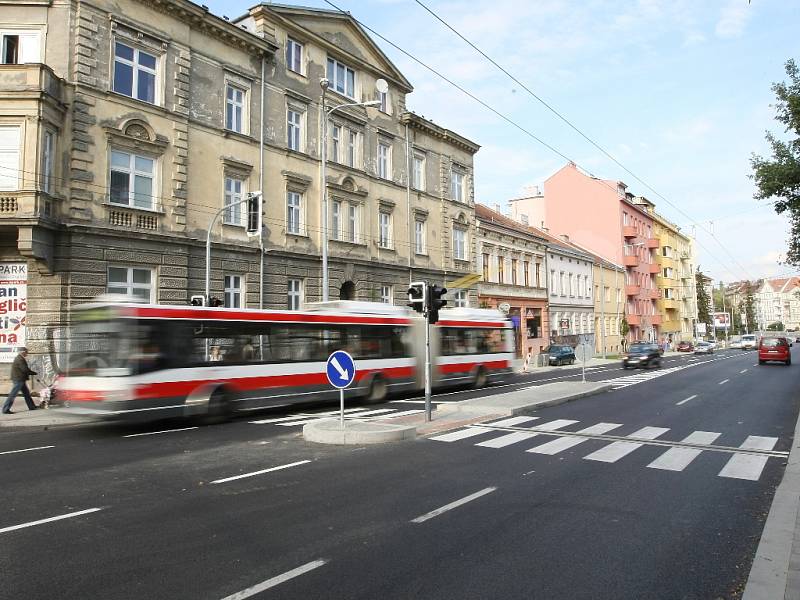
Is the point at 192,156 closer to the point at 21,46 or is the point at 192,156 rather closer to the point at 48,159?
the point at 48,159

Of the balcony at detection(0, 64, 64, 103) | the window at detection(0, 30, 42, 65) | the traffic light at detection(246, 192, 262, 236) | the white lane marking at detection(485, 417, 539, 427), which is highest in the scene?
the window at detection(0, 30, 42, 65)

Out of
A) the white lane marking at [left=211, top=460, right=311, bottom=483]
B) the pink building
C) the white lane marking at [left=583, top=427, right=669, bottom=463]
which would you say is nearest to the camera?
the white lane marking at [left=211, top=460, right=311, bottom=483]

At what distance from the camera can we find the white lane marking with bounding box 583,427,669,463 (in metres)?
9.16

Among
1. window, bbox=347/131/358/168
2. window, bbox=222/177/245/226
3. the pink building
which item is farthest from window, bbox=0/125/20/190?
the pink building

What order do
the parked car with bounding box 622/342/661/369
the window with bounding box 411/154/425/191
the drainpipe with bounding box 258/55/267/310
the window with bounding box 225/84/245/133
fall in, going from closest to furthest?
1. the window with bounding box 225/84/245/133
2. the drainpipe with bounding box 258/55/267/310
3. the window with bounding box 411/154/425/191
4. the parked car with bounding box 622/342/661/369

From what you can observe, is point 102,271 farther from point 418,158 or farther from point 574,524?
point 418,158

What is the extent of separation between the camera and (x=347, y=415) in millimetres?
14859

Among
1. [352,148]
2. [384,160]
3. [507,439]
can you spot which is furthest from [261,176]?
[507,439]

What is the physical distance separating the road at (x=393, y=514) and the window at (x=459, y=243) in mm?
26216

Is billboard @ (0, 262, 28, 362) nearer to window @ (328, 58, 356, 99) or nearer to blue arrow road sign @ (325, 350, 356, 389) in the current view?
blue arrow road sign @ (325, 350, 356, 389)

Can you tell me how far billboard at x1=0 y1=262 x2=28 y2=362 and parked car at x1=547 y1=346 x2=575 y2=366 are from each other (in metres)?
31.0

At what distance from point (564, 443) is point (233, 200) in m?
17.7

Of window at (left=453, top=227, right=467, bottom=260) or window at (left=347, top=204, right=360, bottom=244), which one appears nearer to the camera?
window at (left=347, top=204, right=360, bottom=244)

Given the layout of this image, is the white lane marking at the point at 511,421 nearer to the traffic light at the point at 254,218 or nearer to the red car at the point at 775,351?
the traffic light at the point at 254,218
